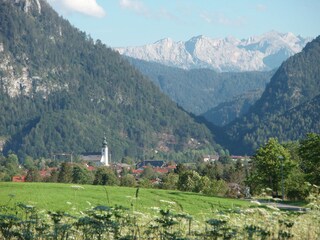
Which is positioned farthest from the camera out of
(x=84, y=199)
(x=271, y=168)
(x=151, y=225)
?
(x=271, y=168)

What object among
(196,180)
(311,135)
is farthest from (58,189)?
(196,180)

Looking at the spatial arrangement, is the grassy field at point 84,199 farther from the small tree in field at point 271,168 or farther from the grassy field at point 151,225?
the small tree in field at point 271,168

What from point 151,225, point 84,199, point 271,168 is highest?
point 271,168

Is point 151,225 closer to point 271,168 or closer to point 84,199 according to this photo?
point 84,199

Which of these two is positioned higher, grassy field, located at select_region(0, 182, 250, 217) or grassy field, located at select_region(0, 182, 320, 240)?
grassy field, located at select_region(0, 182, 320, 240)

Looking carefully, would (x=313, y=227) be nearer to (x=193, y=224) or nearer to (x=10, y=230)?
(x=193, y=224)

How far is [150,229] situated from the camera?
33.7 feet

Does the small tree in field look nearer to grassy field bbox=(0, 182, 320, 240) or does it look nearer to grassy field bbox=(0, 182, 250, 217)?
grassy field bbox=(0, 182, 250, 217)

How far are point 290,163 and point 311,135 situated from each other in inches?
127

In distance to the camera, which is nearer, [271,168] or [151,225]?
[151,225]

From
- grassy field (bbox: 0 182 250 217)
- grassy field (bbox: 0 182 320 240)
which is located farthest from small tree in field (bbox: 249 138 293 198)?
grassy field (bbox: 0 182 320 240)

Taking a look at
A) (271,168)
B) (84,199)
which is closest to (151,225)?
(84,199)

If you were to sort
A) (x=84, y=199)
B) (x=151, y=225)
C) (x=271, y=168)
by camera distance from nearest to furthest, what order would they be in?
(x=151, y=225), (x=84, y=199), (x=271, y=168)

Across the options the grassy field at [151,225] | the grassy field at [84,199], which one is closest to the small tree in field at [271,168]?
the grassy field at [84,199]
